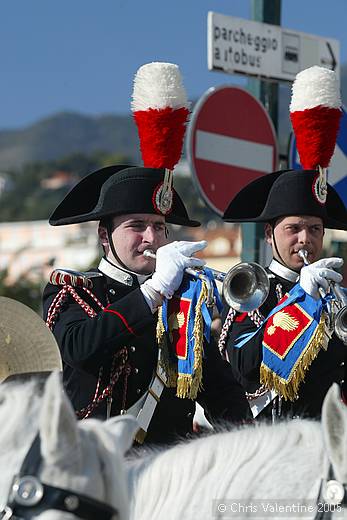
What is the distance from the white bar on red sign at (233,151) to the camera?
700cm

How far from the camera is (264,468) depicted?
317 centimetres

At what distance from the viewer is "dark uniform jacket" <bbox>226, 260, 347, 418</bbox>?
5.26m

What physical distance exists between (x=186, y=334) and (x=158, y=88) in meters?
0.96

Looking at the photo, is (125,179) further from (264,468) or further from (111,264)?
(264,468)

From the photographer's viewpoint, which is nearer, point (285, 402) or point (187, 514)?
point (187, 514)

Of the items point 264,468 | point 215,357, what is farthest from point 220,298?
point 264,468

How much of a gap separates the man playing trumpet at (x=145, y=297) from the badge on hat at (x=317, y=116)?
77 cm

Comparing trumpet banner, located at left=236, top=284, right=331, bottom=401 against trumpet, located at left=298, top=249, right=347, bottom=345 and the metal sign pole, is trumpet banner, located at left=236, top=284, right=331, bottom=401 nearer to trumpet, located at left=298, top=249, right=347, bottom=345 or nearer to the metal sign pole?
trumpet, located at left=298, top=249, right=347, bottom=345

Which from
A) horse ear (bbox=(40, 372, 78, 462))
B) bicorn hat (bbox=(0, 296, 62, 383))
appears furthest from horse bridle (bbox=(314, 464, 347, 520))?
bicorn hat (bbox=(0, 296, 62, 383))

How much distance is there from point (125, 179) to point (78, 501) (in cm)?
263

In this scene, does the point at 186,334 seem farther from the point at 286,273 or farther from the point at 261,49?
the point at 261,49

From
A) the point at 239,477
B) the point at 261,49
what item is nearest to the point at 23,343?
the point at 239,477

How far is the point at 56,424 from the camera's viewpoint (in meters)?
2.74

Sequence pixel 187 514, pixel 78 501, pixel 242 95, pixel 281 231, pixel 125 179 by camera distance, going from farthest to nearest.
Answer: pixel 242 95
pixel 281 231
pixel 125 179
pixel 187 514
pixel 78 501
